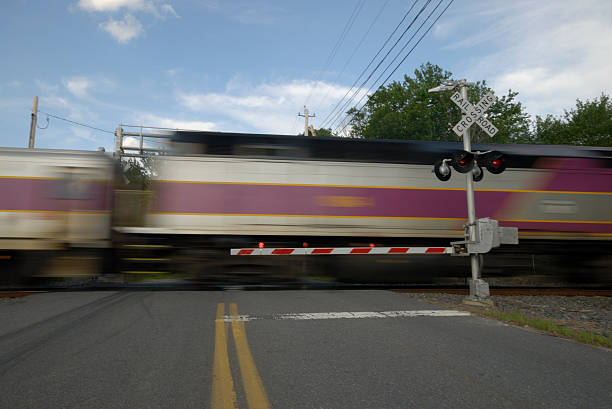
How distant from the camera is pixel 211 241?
8914 mm

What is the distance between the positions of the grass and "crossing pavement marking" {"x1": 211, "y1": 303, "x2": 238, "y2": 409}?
4422mm

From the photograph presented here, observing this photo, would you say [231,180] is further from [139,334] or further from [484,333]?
[484,333]

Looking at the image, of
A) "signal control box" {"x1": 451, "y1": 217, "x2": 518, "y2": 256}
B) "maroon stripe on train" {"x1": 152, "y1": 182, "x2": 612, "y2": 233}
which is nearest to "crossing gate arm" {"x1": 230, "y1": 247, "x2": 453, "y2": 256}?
"maroon stripe on train" {"x1": 152, "y1": 182, "x2": 612, "y2": 233}

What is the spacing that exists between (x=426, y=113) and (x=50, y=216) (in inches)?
1254

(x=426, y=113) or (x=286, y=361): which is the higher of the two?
(x=426, y=113)

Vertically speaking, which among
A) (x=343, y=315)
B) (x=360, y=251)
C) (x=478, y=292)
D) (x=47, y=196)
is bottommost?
(x=343, y=315)

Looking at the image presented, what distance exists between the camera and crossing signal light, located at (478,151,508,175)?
285 inches

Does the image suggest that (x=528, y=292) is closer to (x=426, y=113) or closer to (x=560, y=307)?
(x=560, y=307)

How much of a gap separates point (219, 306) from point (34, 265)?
18.3ft

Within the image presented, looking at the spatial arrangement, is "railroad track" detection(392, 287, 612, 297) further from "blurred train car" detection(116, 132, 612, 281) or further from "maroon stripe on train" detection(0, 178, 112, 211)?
"maroon stripe on train" detection(0, 178, 112, 211)

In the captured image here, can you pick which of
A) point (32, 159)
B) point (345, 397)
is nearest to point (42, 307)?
point (32, 159)

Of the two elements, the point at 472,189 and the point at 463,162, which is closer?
the point at 463,162

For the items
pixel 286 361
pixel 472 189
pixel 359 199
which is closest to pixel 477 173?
pixel 472 189

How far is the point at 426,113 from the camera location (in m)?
33.8
